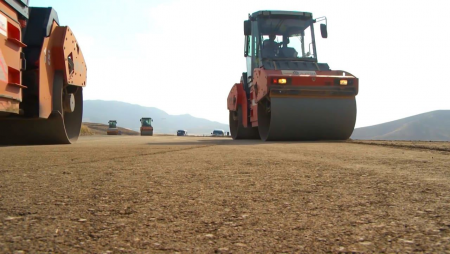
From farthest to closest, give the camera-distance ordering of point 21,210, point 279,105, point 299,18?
point 299,18, point 279,105, point 21,210

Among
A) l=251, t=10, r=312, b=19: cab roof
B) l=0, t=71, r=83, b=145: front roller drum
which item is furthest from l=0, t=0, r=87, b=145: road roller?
l=251, t=10, r=312, b=19: cab roof

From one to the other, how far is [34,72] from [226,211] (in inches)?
228

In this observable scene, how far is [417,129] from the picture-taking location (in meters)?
61.7

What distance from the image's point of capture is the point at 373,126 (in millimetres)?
78688

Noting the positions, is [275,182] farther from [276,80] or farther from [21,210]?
[276,80]

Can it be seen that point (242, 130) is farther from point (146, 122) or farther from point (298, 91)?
point (146, 122)

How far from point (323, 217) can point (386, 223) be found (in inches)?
9.7

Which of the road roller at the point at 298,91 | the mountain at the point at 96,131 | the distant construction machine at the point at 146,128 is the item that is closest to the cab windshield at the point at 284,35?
the road roller at the point at 298,91

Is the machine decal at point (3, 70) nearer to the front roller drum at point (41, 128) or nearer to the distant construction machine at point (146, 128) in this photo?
the front roller drum at point (41, 128)

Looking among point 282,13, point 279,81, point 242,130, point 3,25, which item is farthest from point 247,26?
point 3,25

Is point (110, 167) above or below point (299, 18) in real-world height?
below

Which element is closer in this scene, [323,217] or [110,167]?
[323,217]

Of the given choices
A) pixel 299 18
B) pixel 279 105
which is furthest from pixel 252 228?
pixel 299 18

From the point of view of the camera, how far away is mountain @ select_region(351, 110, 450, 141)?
182 feet
